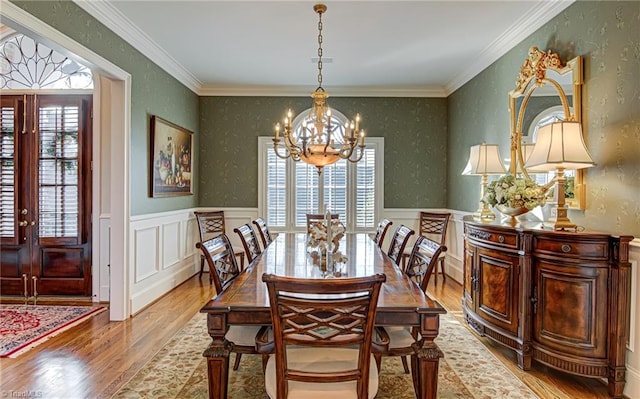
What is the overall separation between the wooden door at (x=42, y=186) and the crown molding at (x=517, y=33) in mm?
4711

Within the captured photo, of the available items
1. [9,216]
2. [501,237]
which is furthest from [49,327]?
[501,237]

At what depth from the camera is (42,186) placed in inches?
175

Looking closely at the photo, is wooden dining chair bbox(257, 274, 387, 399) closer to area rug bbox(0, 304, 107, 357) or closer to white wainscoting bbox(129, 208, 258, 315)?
area rug bbox(0, 304, 107, 357)

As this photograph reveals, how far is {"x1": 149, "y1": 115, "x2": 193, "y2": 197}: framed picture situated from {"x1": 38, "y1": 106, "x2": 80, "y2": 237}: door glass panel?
0.89 meters

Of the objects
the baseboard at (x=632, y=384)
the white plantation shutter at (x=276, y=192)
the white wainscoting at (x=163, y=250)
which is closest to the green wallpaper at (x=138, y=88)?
the white wainscoting at (x=163, y=250)

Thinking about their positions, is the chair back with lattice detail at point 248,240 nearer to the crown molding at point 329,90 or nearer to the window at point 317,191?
the window at point 317,191

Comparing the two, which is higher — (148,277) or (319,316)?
(319,316)

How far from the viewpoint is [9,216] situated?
441cm

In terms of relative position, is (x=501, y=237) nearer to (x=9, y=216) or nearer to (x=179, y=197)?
(x=179, y=197)

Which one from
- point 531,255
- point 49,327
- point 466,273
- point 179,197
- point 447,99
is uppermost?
point 447,99

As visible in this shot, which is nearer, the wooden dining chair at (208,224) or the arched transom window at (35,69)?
the arched transom window at (35,69)

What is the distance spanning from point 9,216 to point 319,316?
14.8 ft

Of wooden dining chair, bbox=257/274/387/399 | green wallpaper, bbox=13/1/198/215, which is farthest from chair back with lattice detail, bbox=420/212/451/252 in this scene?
Answer: wooden dining chair, bbox=257/274/387/399

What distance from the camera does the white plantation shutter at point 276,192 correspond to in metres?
6.14
